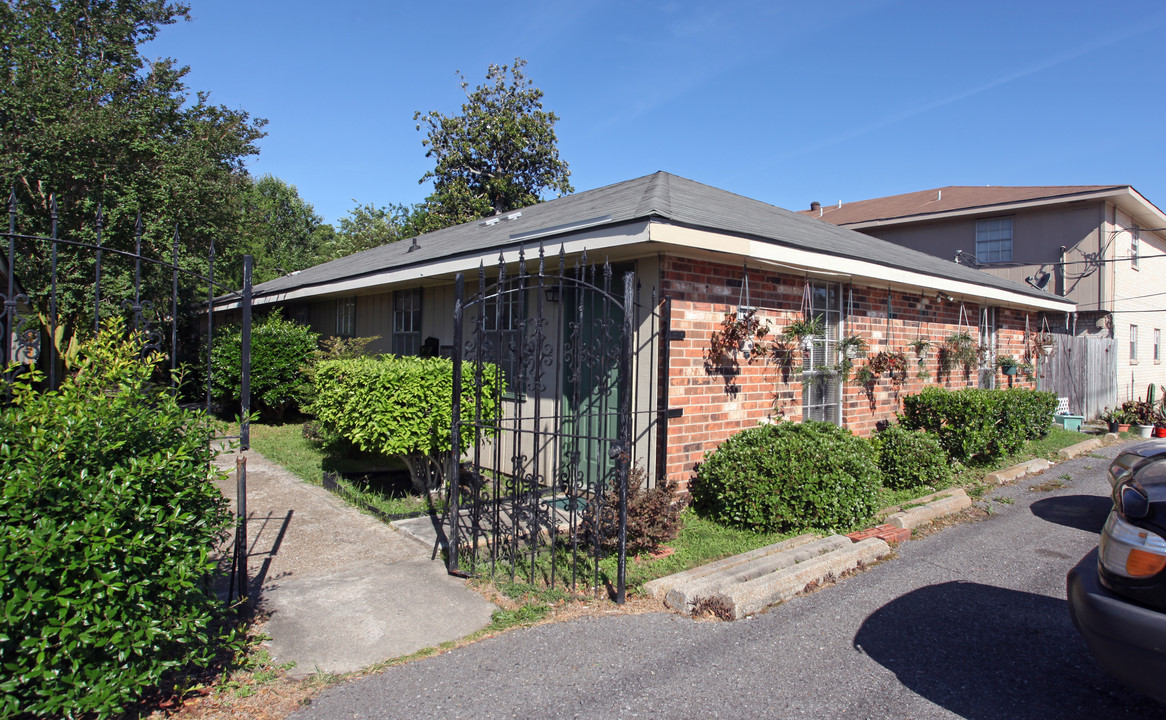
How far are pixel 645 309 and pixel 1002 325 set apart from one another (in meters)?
9.04

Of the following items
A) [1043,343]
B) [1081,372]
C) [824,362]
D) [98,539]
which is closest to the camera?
[98,539]

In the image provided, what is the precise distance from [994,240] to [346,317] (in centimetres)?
1696

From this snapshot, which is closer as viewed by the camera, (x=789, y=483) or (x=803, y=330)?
(x=789, y=483)

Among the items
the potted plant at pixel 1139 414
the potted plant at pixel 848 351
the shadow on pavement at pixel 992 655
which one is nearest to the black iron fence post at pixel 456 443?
the shadow on pavement at pixel 992 655

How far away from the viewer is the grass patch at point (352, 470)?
686cm

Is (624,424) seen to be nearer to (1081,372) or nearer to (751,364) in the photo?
(751,364)

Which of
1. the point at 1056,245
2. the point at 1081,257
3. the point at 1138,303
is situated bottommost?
the point at 1138,303

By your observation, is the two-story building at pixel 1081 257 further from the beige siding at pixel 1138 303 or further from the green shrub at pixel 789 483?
the green shrub at pixel 789 483

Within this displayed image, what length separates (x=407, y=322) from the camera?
10.6 m

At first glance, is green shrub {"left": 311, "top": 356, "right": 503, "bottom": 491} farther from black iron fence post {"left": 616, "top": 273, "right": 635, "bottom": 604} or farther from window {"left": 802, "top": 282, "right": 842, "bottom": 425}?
window {"left": 802, "top": 282, "right": 842, "bottom": 425}

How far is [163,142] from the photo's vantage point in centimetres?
1627

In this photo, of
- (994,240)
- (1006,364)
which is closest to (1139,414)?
(1006,364)

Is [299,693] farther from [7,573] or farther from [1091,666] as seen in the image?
[1091,666]

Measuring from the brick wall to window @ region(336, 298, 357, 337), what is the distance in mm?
8236
